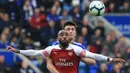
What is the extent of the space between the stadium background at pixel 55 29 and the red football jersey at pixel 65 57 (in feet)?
18.4

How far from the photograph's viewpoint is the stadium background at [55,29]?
18.7m

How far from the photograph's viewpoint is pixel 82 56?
12344 millimetres

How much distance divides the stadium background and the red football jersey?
18.4 feet

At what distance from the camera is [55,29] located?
20.2 meters

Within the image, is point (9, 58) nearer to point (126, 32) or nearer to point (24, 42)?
point (24, 42)

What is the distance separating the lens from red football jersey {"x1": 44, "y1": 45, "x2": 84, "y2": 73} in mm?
12414

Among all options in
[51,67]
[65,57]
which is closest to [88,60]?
[65,57]

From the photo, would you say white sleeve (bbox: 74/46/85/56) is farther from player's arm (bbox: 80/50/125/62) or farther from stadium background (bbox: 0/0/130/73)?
stadium background (bbox: 0/0/130/73)

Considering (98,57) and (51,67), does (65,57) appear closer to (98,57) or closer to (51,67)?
(51,67)

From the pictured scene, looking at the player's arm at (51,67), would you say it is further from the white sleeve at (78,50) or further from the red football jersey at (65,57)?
the white sleeve at (78,50)

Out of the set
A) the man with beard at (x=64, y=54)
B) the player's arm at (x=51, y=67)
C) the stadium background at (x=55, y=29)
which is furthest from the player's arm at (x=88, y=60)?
the stadium background at (x=55, y=29)

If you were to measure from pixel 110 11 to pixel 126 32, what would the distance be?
3.68 feet

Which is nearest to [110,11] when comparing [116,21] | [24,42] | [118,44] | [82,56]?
[116,21]

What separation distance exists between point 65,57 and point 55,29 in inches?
308
